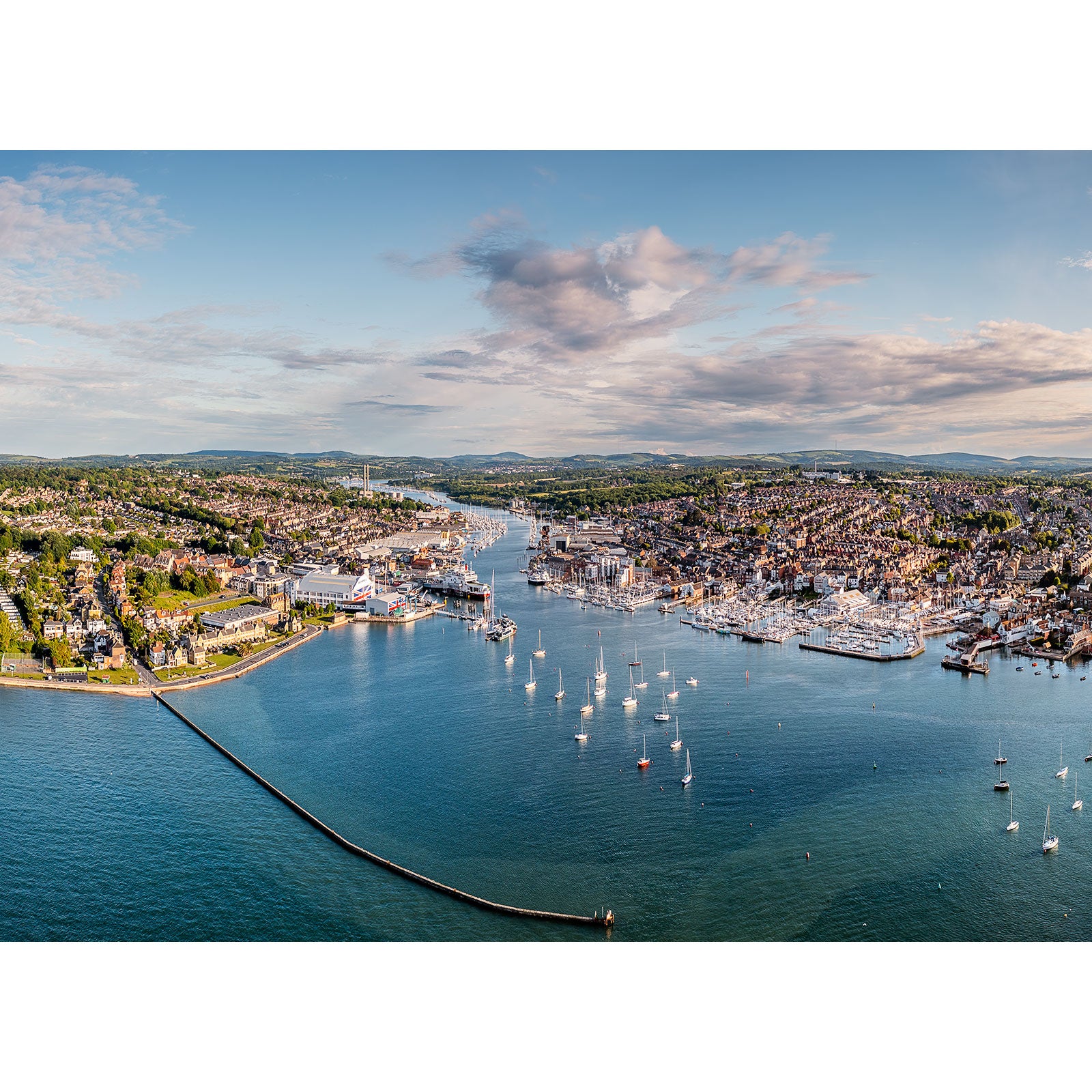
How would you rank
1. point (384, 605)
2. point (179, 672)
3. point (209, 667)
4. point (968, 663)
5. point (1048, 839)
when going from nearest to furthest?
point (1048, 839)
point (179, 672)
point (209, 667)
point (968, 663)
point (384, 605)

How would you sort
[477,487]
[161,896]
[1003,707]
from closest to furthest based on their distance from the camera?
1. [161,896]
2. [1003,707]
3. [477,487]

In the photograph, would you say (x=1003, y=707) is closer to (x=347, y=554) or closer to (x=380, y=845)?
(x=380, y=845)

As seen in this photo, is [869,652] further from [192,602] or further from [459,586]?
[192,602]

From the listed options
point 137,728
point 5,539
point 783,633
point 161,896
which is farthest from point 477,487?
point 161,896

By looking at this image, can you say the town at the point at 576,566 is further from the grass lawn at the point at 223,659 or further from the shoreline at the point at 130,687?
the shoreline at the point at 130,687

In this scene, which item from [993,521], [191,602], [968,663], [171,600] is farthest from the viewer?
[993,521]

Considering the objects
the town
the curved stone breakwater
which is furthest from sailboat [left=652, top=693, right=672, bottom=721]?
the town

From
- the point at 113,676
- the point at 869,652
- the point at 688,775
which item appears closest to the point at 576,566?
the point at 869,652
